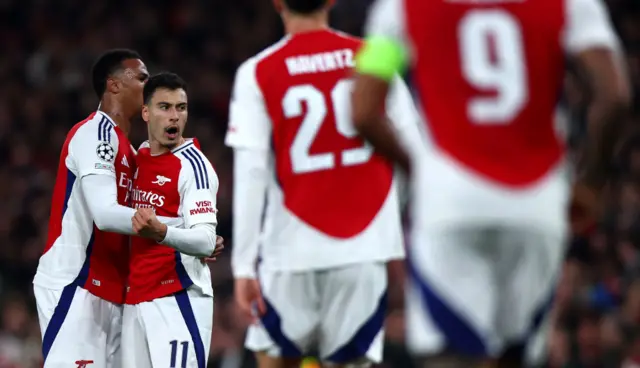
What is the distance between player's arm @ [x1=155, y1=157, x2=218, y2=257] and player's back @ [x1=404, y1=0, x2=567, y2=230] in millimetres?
2463

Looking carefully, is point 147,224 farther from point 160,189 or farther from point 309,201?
point 309,201

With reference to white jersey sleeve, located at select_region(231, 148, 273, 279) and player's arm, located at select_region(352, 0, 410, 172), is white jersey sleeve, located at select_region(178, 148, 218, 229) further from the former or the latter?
player's arm, located at select_region(352, 0, 410, 172)

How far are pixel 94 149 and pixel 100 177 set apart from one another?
16cm

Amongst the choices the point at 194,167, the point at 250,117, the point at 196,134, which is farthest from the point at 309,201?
the point at 196,134

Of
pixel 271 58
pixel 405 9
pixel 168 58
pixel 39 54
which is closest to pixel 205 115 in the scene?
pixel 168 58

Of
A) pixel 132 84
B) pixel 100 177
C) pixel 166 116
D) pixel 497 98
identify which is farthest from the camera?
pixel 132 84

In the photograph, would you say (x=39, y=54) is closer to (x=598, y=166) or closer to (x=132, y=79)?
(x=132, y=79)

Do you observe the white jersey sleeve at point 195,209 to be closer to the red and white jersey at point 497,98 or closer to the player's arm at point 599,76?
the red and white jersey at point 497,98

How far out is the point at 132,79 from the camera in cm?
632

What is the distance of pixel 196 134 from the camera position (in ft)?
53.0

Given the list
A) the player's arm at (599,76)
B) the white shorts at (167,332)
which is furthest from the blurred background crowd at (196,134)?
the player's arm at (599,76)

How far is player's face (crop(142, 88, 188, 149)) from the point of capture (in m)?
6.05

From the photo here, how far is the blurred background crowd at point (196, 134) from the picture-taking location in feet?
37.5

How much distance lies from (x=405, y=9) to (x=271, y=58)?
5.80 ft
